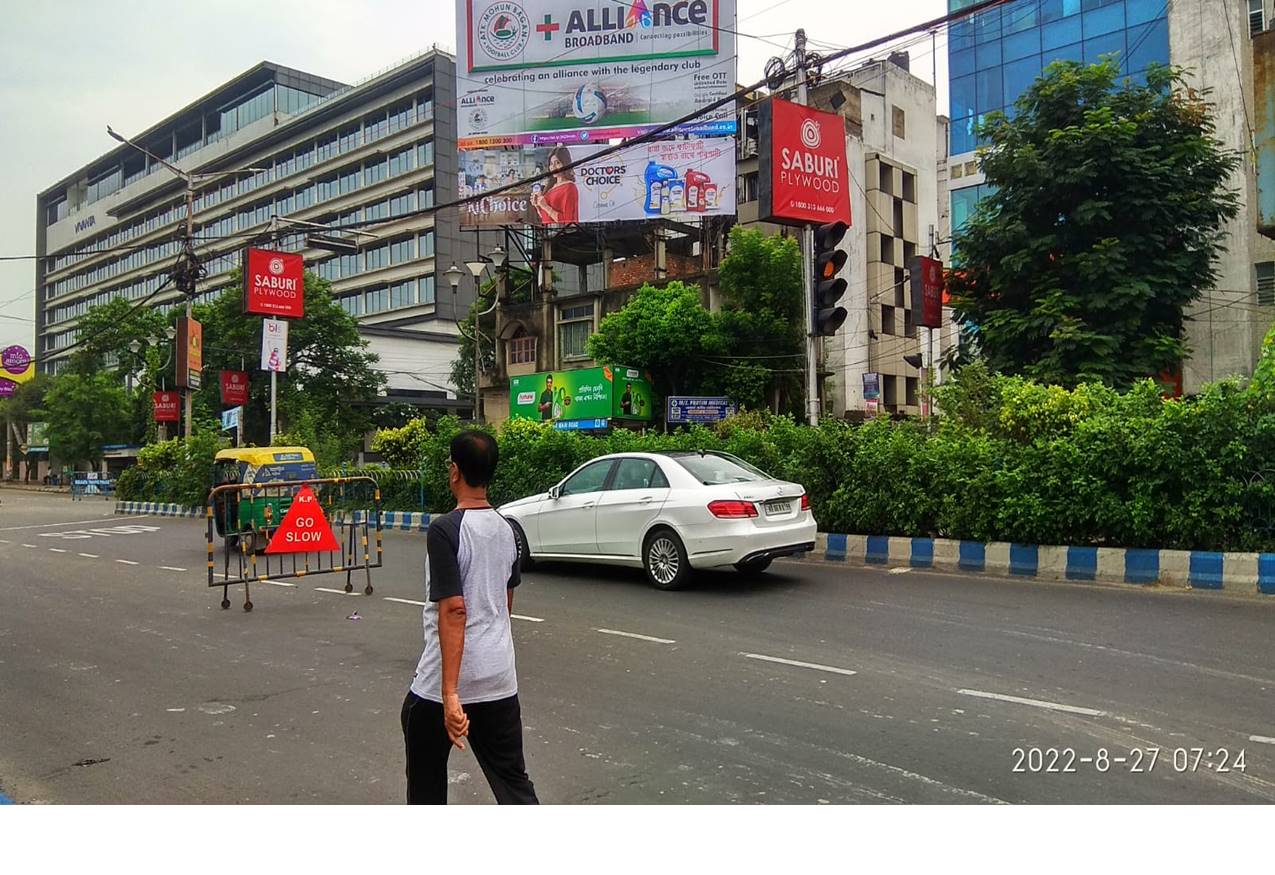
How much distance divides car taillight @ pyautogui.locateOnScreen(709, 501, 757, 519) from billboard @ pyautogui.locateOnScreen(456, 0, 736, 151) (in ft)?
84.5

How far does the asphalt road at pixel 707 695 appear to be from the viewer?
4.08 metres

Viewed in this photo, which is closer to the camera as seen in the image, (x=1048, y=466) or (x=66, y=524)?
(x=1048, y=466)

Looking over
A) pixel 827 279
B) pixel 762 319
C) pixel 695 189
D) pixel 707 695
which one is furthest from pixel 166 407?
pixel 707 695

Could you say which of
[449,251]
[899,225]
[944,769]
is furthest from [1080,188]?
[449,251]

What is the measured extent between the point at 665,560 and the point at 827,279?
479 centimetres

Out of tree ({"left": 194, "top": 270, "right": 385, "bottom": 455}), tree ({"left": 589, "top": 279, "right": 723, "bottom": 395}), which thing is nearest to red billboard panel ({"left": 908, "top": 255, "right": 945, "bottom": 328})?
tree ({"left": 589, "top": 279, "right": 723, "bottom": 395})

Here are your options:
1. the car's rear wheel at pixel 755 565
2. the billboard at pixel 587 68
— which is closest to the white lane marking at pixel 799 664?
the car's rear wheel at pixel 755 565

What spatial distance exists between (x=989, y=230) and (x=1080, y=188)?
1.73 metres

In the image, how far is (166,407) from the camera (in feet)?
117

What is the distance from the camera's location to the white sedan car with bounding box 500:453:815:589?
882 centimetres

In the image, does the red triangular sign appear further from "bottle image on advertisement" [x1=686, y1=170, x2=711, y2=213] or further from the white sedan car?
"bottle image on advertisement" [x1=686, y1=170, x2=711, y2=213]

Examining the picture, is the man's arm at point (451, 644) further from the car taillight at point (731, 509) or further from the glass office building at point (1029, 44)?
the glass office building at point (1029, 44)

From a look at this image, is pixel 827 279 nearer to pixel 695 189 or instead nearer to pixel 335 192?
pixel 695 189

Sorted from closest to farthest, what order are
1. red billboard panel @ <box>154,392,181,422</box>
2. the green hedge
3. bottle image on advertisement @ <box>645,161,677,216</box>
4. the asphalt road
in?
the asphalt road < the green hedge < bottle image on advertisement @ <box>645,161,677,216</box> < red billboard panel @ <box>154,392,181,422</box>
